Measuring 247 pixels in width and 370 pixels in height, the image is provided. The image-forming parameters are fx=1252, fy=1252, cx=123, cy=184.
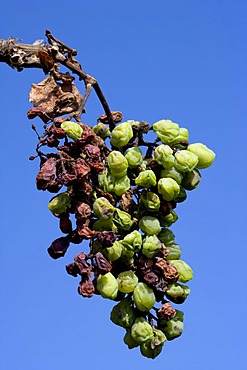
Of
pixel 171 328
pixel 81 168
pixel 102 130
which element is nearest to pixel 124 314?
pixel 171 328

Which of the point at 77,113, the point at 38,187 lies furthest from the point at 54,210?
the point at 77,113

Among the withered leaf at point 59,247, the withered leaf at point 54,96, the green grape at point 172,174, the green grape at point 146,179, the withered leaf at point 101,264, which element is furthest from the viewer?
the withered leaf at point 54,96

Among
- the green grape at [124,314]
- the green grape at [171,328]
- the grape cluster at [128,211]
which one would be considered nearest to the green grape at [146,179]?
the grape cluster at [128,211]

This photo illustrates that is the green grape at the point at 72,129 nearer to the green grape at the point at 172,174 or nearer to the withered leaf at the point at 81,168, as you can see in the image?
the withered leaf at the point at 81,168

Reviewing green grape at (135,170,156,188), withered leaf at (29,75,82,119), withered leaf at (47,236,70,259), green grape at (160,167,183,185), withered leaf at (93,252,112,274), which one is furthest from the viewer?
withered leaf at (29,75,82,119)

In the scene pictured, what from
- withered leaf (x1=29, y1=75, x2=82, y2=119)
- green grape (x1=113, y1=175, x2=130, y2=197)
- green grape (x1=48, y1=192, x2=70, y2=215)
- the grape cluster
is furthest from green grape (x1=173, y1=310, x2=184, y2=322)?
withered leaf (x1=29, y1=75, x2=82, y2=119)

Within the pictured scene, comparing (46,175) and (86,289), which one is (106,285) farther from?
(46,175)

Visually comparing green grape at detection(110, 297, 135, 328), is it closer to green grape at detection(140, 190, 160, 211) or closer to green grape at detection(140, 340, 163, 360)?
green grape at detection(140, 340, 163, 360)
